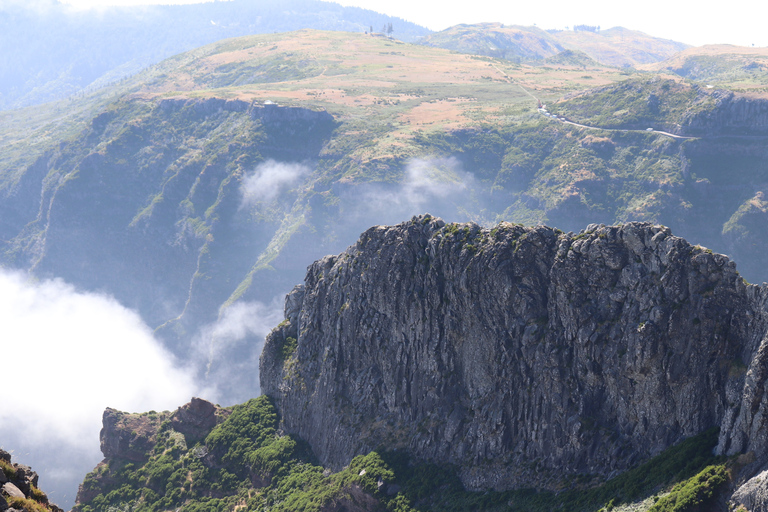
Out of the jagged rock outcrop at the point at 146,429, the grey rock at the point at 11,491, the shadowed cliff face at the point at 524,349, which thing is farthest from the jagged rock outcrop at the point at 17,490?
the jagged rock outcrop at the point at 146,429

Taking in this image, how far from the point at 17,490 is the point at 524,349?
8027cm

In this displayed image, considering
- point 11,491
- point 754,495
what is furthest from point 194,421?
point 754,495

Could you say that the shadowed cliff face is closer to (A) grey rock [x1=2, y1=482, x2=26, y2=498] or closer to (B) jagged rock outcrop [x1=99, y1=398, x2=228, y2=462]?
(B) jagged rock outcrop [x1=99, y1=398, x2=228, y2=462]

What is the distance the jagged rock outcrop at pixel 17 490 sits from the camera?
5803 centimetres

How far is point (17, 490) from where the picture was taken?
205ft

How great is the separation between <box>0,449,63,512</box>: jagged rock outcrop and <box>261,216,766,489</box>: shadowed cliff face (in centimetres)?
7306

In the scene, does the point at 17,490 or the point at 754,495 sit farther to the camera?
the point at 754,495

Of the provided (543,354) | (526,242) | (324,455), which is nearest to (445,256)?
(526,242)

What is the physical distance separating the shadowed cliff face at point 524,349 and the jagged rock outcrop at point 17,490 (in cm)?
7306

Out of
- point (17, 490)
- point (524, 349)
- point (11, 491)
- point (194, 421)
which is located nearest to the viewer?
point (11, 491)

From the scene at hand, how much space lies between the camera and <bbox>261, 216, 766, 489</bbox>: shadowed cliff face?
9544 cm

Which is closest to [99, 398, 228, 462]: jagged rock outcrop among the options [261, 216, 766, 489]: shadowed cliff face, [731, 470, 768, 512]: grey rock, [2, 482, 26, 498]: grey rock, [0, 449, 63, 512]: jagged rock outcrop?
[261, 216, 766, 489]: shadowed cliff face

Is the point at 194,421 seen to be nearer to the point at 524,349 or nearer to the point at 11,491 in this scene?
the point at 524,349

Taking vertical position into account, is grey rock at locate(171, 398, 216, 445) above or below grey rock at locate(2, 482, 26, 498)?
above
